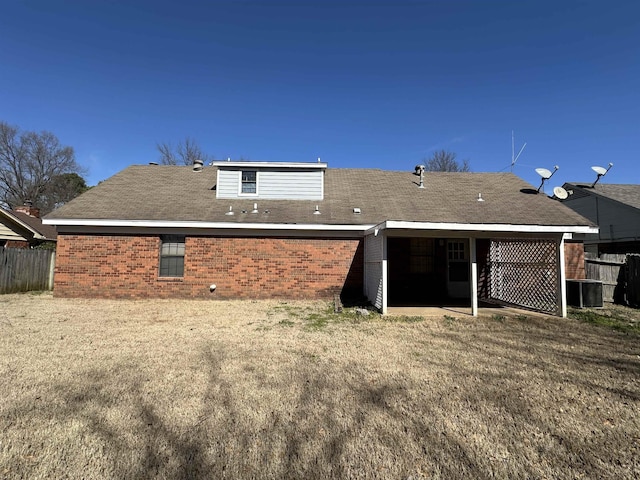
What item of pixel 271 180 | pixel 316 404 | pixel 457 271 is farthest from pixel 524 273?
pixel 316 404

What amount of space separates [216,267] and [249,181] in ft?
12.3

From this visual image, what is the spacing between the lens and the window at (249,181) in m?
12.9

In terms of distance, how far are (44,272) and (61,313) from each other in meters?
6.05

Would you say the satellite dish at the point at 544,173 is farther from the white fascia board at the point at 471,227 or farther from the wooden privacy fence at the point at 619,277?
the white fascia board at the point at 471,227

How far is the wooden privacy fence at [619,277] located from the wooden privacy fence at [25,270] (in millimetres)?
19394

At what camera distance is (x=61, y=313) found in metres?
8.34

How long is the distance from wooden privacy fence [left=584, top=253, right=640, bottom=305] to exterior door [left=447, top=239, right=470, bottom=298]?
4.29 metres

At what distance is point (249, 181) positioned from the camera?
42.6 feet

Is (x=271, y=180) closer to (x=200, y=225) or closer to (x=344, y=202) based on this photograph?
(x=344, y=202)

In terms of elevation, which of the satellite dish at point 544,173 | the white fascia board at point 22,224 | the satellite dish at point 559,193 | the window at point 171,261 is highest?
the satellite dish at point 544,173

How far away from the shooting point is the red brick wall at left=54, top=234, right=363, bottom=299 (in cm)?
1082

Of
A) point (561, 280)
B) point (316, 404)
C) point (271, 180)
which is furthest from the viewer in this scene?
point (271, 180)

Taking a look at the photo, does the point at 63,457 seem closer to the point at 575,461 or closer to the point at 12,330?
the point at 575,461

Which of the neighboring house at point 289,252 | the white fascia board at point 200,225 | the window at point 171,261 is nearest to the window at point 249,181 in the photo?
the neighboring house at point 289,252
